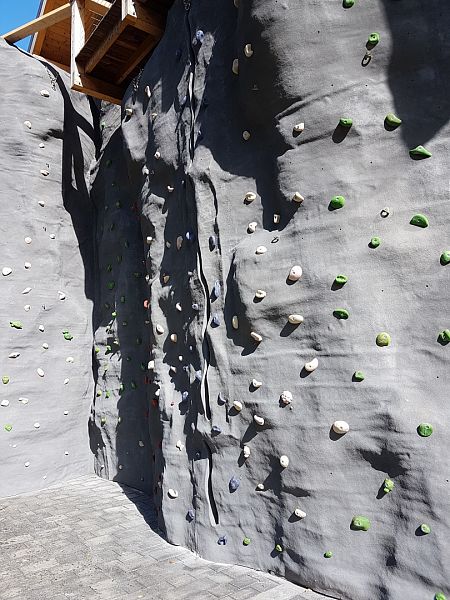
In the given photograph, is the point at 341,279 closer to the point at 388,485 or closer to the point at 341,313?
the point at 341,313

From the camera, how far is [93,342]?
473cm

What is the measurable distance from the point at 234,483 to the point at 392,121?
1.88 metres

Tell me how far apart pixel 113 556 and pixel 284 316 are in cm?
165

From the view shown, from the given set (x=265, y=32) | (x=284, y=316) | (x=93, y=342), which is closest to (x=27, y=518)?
(x=93, y=342)

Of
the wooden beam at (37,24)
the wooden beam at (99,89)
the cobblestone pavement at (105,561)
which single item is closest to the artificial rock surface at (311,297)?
the cobblestone pavement at (105,561)

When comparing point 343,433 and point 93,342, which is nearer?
point 343,433

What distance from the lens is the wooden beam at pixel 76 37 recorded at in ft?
13.2

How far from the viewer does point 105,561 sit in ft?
9.00

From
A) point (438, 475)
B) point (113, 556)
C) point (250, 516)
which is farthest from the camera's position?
point (113, 556)

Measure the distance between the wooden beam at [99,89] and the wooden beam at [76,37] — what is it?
0.14ft

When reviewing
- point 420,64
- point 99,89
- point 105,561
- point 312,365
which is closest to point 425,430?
point 312,365

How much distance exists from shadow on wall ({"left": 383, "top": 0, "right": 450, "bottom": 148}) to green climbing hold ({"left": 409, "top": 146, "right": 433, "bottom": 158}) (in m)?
0.03

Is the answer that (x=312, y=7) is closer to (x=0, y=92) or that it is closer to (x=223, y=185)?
(x=223, y=185)

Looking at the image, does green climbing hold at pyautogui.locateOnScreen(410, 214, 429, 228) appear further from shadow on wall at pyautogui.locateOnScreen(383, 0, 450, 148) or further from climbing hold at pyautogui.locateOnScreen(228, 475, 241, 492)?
climbing hold at pyautogui.locateOnScreen(228, 475, 241, 492)
